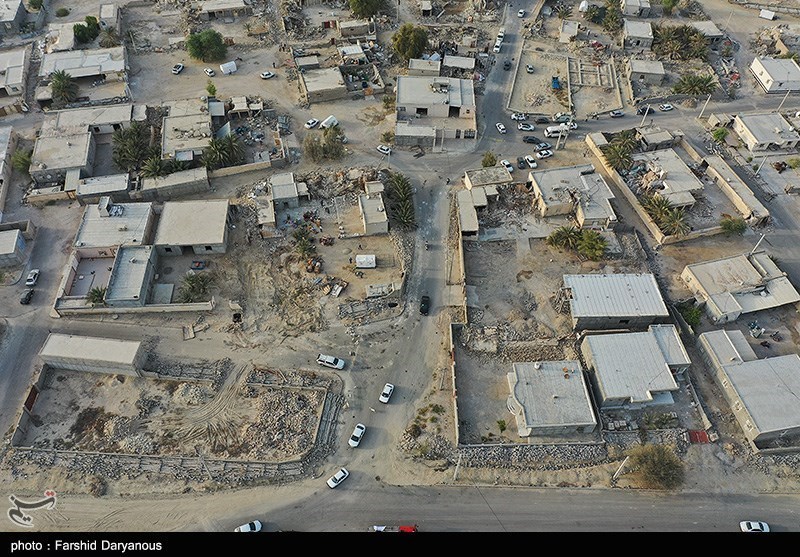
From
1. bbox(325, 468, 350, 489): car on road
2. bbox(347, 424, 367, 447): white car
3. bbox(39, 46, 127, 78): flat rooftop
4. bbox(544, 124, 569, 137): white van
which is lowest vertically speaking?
bbox(325, 468, 350, 489): car on road

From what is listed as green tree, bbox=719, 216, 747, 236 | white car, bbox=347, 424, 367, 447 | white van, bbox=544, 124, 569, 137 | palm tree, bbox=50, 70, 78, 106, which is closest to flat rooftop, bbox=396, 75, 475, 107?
white van, bbox=544, 124, 569, 137

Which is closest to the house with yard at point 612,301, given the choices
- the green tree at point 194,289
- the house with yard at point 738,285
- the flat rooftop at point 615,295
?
the flat rooftop at point 615,295

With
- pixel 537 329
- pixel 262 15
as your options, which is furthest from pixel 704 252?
pixel 262 15

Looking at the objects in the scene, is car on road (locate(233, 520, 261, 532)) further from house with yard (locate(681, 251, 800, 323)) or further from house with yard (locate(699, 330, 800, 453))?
house with yard (locate(681, 251, 800, 323))

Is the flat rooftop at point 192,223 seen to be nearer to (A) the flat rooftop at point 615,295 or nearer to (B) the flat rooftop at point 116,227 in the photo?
(B) the flat rooftop at point 116,227

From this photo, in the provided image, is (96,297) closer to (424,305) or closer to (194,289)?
(194,289)
